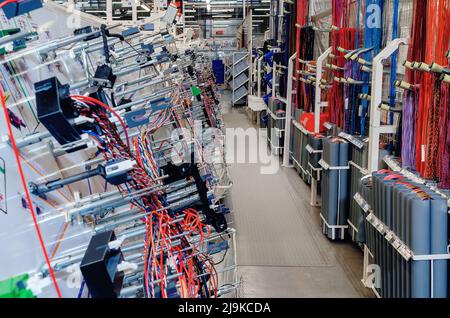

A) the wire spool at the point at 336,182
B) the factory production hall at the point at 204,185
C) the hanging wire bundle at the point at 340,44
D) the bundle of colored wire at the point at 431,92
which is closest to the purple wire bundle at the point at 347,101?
the factory production hall at the point at 204,185

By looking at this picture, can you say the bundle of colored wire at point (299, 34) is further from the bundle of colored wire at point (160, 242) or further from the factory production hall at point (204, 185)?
the bundle of colored wire at point (160, 242)

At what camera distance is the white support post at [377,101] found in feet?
10.9

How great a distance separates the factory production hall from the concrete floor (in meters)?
0.02

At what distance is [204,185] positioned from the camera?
7.45 feet

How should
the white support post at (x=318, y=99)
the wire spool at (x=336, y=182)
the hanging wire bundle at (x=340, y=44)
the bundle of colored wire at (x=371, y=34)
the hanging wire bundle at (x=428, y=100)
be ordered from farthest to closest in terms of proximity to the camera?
the white support post at (x=318, y=99)
the hanging wire bundle at (x=340, y=44)
the wire spool at (x=336, y=182)
the bundle of colored wire at (x=371, y=34)
the hanging wire bundle at (x=428, y=100)

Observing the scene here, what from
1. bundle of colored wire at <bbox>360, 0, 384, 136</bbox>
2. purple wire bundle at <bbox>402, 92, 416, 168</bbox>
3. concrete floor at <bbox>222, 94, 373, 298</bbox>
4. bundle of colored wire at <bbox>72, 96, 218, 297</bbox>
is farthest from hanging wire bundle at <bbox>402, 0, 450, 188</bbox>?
bundle of colored wire at <bbox>72, 96, 218, 297</bbox>

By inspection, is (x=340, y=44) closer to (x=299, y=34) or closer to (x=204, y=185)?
(x=299, y=34)

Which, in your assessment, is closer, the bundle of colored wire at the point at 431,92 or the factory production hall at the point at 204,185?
the factory production hall at the point at 204,185

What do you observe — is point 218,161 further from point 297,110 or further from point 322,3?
point 322,3

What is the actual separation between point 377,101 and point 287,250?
1673 mm

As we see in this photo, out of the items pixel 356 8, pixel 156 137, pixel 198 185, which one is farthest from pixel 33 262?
pixel 356 8

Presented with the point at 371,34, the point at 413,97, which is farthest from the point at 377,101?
the point at 371,34

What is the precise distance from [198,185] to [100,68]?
0.70 meters

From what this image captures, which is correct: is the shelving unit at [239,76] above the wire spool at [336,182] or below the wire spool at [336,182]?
above
